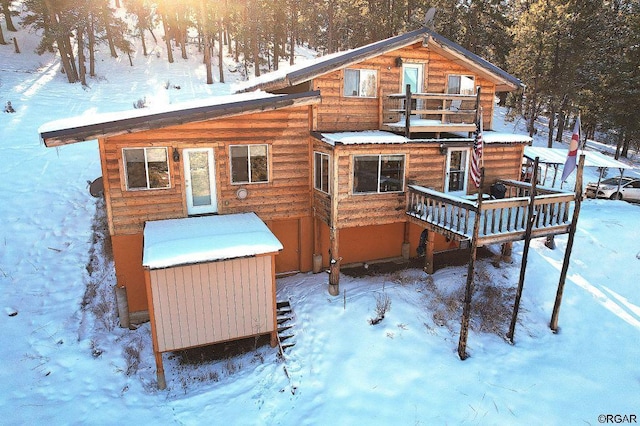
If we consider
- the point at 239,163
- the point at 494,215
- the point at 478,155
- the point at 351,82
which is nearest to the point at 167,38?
the point at 351,82

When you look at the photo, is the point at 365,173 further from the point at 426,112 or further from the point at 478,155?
the point at 478,155

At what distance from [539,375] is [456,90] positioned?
10991 mm

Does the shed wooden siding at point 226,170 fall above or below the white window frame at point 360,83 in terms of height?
below

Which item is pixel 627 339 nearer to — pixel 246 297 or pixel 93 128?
pixel 246 297

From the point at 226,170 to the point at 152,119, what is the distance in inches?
111

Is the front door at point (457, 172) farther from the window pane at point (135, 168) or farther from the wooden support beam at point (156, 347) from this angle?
the wooden support beam at point (156, 347)

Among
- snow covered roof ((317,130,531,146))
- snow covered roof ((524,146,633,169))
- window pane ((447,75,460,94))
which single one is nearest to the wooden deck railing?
snow covered roof ((317,130,531,146))

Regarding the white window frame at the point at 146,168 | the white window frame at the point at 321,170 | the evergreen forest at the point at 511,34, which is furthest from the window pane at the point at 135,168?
the evergreen forest at the point at 511,34

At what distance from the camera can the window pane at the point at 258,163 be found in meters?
13.1

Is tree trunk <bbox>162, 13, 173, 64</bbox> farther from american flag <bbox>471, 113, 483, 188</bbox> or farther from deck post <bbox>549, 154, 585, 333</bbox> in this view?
deck post <bbox>549, 154, 585, 333</bbox>

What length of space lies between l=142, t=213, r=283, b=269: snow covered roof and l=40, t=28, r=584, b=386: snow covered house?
0.18 ft

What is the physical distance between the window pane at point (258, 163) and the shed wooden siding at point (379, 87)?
83.2 inches

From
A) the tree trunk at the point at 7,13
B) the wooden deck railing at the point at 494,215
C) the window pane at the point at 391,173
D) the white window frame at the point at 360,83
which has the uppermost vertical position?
the tree trunk at the point at 7,13

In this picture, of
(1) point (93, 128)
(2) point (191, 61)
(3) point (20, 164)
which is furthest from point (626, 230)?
(2) point (191, 61)
